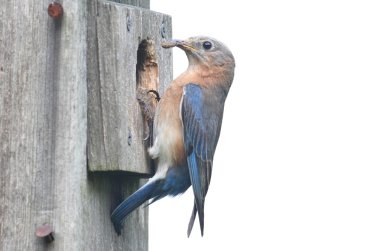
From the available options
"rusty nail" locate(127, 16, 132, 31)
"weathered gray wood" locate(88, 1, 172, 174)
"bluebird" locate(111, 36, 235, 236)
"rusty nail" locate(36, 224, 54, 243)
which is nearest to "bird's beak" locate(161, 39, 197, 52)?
"bluebird" locate(111, 36, 235, 236)

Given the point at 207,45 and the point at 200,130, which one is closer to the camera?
the point at 200,130

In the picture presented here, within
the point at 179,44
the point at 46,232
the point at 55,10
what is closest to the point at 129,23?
the point at 55,10

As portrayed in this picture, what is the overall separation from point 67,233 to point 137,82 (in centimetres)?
143

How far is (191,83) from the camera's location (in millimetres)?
6332

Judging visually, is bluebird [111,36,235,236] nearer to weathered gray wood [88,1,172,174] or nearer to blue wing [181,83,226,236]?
blue wing [181,83,226,236]

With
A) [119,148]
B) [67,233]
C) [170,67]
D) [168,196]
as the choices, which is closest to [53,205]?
[67,233]

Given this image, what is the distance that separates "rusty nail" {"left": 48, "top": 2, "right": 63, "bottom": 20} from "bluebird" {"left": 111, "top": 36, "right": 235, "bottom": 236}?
1.11 metres

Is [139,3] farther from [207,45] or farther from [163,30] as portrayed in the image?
[207,45]

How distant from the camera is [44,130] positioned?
15.9 feet

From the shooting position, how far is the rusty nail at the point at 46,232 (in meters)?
4.70

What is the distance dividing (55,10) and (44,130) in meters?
0.66

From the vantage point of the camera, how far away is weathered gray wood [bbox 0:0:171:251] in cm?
476

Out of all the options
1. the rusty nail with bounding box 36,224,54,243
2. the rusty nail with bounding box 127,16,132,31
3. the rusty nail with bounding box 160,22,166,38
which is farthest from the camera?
the rusty nail with bounding box 160,22,166,38

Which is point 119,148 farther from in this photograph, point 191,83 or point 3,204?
point 191,83
